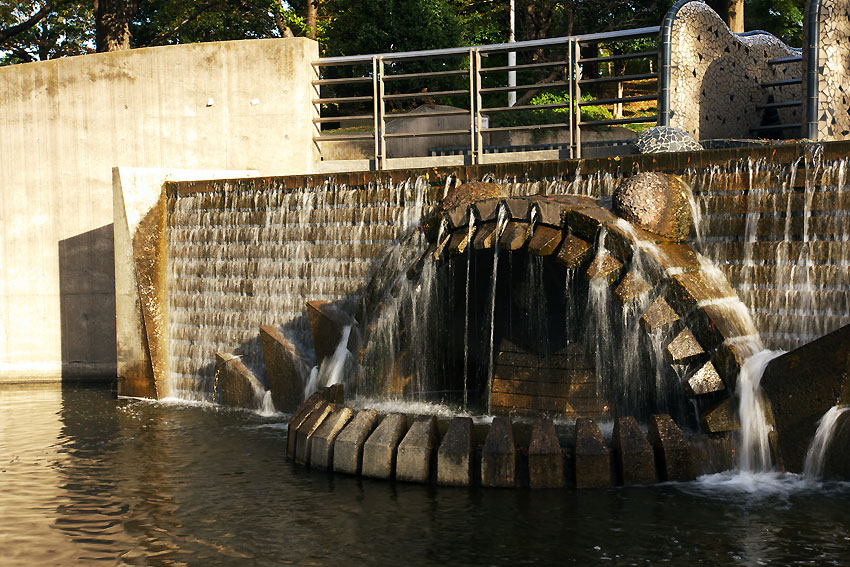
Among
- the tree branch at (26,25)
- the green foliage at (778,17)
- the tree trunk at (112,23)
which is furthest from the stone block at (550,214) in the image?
the green foliage at (778,17)

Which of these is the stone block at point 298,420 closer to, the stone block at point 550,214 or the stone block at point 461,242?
the stone block at point 461,242

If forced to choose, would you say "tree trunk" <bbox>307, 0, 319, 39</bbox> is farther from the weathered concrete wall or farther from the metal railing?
the weathered concrete wall

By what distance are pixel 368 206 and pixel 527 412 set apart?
3.69 meters

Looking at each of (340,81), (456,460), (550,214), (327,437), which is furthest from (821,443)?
(340,81)

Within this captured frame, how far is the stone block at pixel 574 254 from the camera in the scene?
10172 mm

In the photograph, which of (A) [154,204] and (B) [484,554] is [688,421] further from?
(A) [154,204]

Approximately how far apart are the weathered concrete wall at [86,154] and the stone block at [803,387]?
1018 centimetres

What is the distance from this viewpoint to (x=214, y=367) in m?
15.4

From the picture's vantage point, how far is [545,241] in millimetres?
10352

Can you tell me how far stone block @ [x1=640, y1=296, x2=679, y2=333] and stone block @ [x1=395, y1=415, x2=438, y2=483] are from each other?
2292mm

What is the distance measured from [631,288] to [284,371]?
553 centimetres

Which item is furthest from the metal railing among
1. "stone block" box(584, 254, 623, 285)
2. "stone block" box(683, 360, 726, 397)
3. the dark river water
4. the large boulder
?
the dark river water

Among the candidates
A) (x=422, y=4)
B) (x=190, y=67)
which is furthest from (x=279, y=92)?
(x=422, y=4)

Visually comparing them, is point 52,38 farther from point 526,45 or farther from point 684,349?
point 684,349
